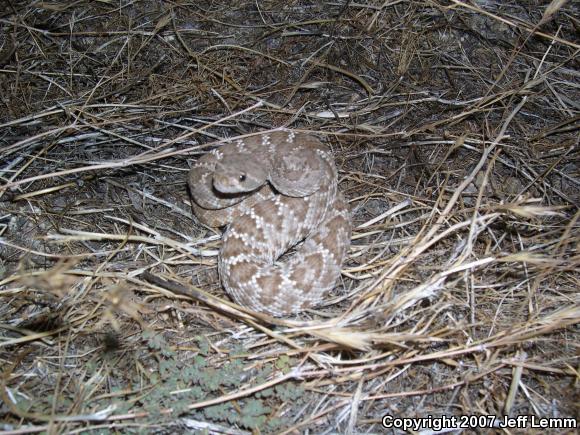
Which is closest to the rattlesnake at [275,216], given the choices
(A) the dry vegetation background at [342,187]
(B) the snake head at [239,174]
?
(B) the snake head at [239,174]

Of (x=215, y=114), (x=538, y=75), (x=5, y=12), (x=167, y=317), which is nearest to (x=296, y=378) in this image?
(x=167, y=317)

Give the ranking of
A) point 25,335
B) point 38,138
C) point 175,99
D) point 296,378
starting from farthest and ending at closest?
point 175,99 → point 38,138 → point 25,335 → point 296,378

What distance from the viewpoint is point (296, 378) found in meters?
2.90

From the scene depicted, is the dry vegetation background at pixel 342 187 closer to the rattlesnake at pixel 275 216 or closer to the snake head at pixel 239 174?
the rattlesnake at pixel 275 216

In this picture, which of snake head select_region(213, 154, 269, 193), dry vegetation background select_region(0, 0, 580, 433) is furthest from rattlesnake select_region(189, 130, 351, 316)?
dry vegetation background select_region(0, 0, 580, 433)

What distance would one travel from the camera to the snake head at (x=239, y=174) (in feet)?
12.1

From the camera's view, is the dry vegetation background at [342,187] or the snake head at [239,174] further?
the snake head at [239,174]

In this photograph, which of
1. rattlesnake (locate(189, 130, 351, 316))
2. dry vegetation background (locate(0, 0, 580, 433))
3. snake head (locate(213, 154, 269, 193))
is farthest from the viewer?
snake head (locate(213, 154, 269, 193))

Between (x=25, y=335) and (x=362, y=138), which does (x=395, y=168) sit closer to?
(x=362, y=138)

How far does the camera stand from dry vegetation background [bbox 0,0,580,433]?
2844 mm

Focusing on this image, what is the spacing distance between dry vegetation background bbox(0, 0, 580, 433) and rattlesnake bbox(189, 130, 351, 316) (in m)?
0.23

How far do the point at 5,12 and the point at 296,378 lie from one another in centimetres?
504

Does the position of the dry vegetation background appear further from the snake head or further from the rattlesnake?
the snake head

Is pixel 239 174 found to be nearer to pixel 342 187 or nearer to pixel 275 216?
pixel 275 216
